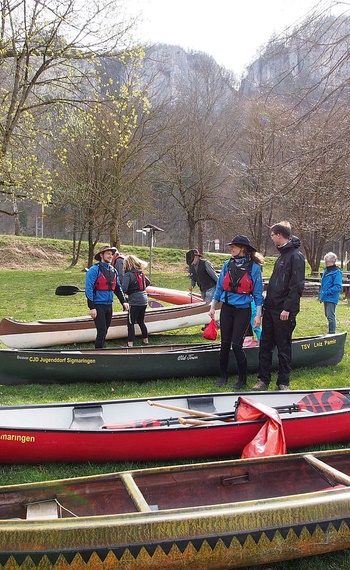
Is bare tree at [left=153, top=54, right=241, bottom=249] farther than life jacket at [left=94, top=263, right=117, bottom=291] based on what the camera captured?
Yes

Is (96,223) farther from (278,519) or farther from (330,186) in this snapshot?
(278,519)

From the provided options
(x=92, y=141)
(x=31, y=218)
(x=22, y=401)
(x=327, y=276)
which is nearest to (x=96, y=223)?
(x=92, y=141)

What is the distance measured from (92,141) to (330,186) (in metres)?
12.4

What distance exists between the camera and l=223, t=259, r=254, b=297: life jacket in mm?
6066

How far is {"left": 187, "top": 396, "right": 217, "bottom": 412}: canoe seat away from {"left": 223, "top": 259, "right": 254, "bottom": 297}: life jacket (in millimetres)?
1429

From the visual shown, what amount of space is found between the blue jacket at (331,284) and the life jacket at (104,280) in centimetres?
420

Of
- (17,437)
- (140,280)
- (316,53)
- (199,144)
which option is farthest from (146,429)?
(199,144)

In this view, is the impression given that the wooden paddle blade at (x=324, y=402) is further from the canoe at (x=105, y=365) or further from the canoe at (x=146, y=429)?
the canoe at (x=105, y=365)

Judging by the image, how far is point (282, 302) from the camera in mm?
5906

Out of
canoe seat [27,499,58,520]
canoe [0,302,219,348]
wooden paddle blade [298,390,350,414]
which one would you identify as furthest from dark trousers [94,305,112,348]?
canoe seat [27,499,58,520]

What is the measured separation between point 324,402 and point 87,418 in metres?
2.54

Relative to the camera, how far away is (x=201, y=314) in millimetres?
10328

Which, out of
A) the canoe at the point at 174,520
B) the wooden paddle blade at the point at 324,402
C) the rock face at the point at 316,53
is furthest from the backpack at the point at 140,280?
the canoe at the point at 174,520

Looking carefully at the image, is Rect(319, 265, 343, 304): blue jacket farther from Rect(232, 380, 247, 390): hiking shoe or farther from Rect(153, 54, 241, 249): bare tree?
Rect(153, 54, 241, 249): bare tree
